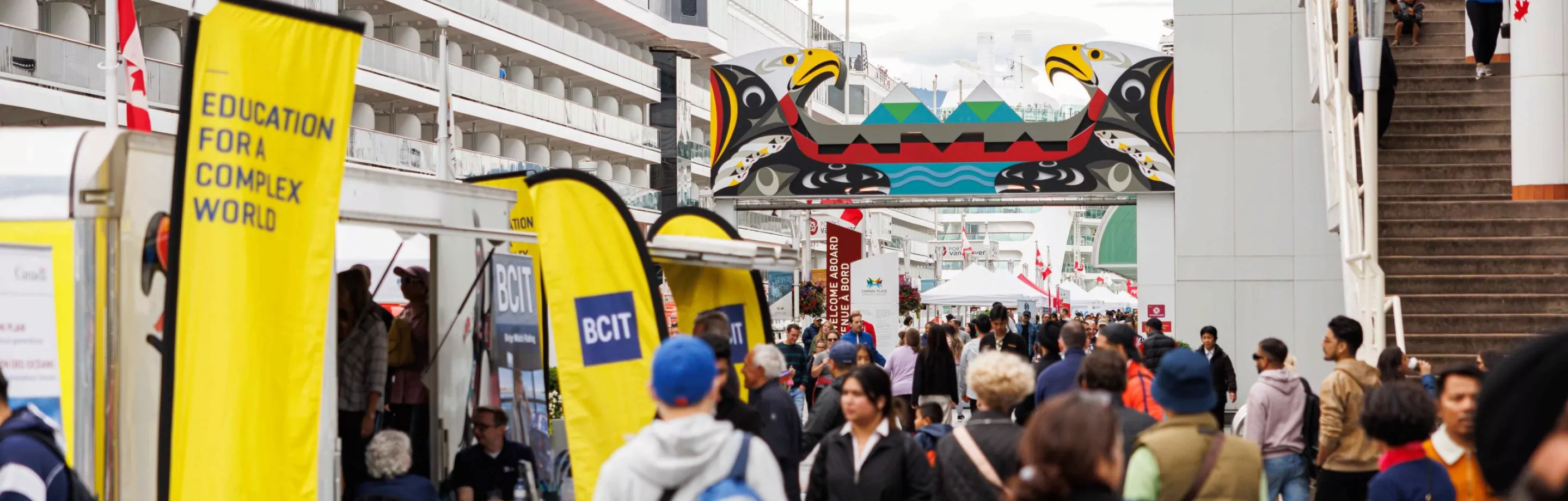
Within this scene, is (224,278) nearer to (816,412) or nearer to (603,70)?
(816,412)

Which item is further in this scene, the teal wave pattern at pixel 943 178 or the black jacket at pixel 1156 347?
the teal wave pattern at pixel 943 178

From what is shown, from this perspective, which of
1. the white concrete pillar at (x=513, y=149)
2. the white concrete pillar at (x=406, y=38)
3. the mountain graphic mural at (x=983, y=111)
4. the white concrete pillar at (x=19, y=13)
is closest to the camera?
the mountain graphic mural at (x=983, y=111)

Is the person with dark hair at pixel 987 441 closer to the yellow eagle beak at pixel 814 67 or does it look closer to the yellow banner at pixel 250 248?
the yellow banner at pixel 250 248

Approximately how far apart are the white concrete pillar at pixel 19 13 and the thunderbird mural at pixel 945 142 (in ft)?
37.3

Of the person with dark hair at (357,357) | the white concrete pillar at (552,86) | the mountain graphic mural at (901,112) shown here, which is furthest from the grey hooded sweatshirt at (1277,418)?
the white concrete pillar at (552,86)

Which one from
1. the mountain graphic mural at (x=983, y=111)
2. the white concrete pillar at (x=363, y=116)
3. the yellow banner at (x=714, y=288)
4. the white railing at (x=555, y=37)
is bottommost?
the yellow banner at (x=714, y=288)

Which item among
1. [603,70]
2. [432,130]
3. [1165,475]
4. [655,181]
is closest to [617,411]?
[1165,475]

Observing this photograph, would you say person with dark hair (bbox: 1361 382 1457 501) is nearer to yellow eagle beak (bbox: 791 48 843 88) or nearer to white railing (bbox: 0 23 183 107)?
yellow eagle beak (bbox: 791 48 843 88)

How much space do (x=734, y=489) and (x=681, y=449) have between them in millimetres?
174

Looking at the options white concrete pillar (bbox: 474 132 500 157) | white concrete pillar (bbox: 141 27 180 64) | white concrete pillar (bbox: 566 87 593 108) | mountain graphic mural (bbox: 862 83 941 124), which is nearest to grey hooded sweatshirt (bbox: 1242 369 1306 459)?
mountain graphic mural (bbox: 862 83 941 124)

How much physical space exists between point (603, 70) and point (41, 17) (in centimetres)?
2674

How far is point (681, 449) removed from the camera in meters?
4.32

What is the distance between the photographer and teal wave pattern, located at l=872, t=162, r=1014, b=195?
25484 mm

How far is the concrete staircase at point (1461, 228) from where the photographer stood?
11383 millimetres
